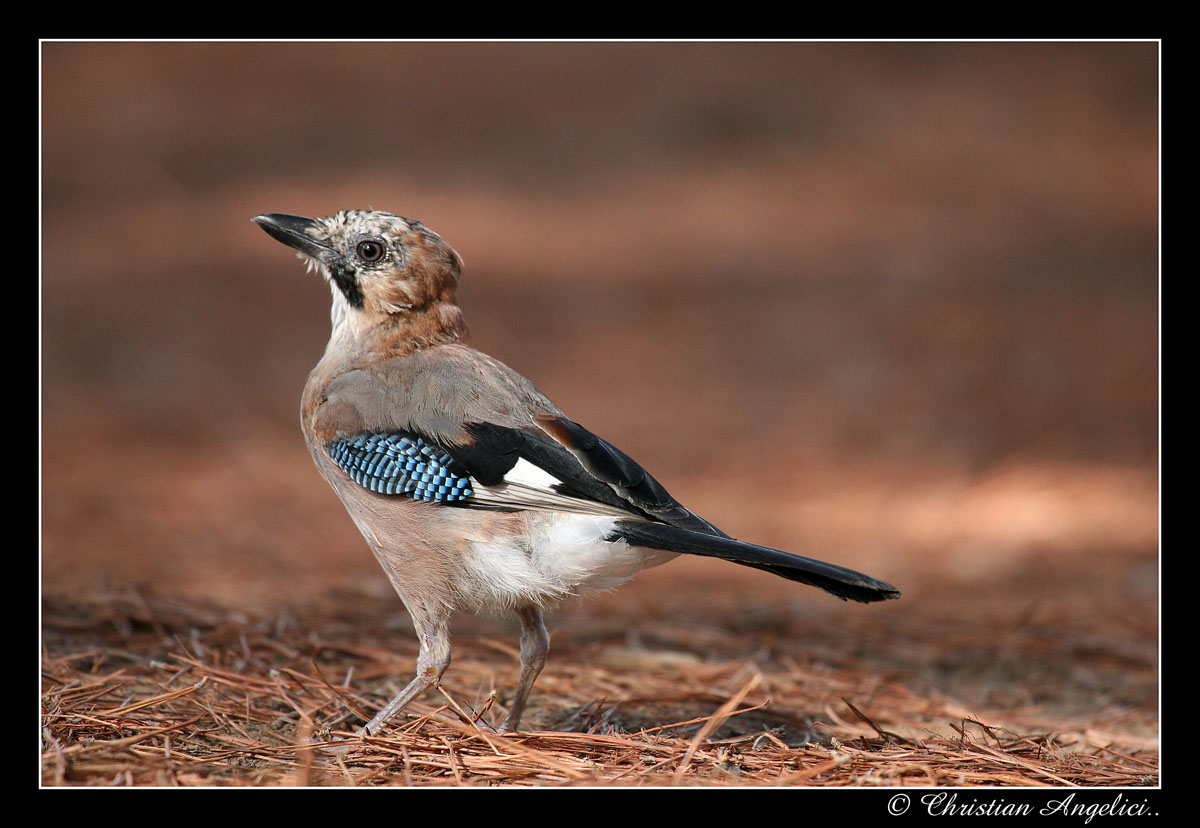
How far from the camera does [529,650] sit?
348cm

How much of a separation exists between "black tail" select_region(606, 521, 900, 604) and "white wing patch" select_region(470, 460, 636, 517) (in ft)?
0.33

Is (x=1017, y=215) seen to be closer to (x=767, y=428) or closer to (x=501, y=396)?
(x=767, y=428)

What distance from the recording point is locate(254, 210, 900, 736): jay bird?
10.1 ft

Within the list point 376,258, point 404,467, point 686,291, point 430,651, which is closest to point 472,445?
point 404,467

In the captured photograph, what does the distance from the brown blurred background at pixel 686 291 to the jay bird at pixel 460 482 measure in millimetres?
1749

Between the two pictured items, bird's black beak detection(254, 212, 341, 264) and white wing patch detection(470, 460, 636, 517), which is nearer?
white wing patch detection(470, 460, 636, 517)

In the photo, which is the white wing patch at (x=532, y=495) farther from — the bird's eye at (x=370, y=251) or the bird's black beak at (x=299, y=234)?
the bird's black beak at (x=299, y=234)

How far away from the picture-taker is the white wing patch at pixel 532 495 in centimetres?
308

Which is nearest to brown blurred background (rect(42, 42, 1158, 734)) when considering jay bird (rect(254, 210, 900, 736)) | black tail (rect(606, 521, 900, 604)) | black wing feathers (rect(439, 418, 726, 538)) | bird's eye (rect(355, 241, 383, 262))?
jay bird (rect(254, 210, 900, 736))

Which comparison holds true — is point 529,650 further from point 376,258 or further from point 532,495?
point 376,258

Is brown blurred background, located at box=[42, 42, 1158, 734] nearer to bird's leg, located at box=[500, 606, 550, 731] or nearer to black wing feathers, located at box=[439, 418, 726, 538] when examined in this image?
bird's leg, located at box=[500, 606, 550, 731]

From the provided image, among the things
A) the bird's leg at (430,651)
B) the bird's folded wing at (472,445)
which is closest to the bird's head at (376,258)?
the bird's folded wing at (472,445)

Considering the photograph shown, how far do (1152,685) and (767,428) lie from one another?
391 cm

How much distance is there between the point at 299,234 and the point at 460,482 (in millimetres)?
1197
